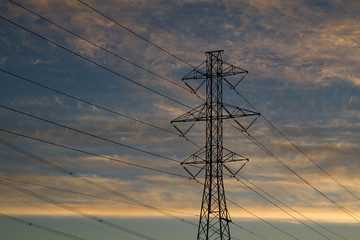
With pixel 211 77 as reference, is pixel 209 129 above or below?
below

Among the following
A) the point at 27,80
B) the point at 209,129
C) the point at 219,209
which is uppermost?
the point at 209,129

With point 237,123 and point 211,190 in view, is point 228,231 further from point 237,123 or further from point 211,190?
point 237,123

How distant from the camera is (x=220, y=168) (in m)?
43.5

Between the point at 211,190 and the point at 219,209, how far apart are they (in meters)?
1.56

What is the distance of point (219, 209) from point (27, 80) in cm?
1823

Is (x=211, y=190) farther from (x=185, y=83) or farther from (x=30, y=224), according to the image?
(x=30, y=224)

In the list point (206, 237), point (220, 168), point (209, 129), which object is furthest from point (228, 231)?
point (209, 129)

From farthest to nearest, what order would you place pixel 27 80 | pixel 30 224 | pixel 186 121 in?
pixel 186 121, pixel 30 224, pixel 27 80

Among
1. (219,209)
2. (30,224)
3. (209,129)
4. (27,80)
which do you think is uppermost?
(209,129)

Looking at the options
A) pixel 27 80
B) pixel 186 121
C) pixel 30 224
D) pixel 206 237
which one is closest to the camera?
pixel 27 80

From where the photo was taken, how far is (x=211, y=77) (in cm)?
4672

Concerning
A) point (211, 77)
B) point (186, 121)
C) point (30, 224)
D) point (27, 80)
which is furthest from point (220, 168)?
point (27, 80)

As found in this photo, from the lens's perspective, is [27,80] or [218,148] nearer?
[27,80]

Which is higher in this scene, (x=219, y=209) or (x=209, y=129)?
(x=209, y=129)
